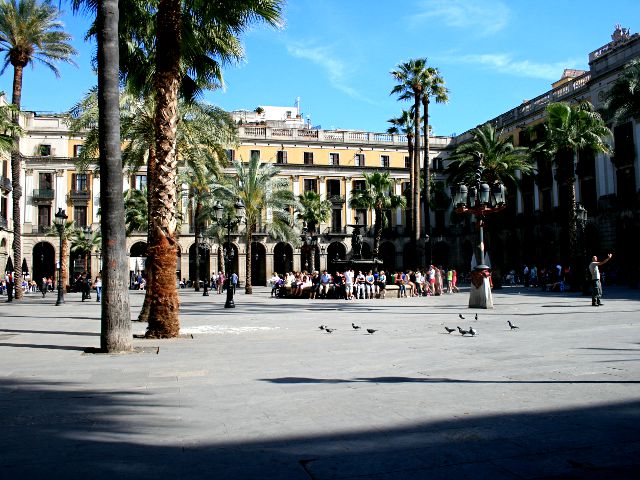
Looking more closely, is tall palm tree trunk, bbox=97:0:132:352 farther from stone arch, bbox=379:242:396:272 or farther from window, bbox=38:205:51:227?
stone arch, bbox=379:242:396:272

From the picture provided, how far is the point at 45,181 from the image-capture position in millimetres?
56719

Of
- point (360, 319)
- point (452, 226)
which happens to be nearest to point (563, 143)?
point (360, 319)

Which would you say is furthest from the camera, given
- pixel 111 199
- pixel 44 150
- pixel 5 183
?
pixel 44 150

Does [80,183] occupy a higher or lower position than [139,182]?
lower

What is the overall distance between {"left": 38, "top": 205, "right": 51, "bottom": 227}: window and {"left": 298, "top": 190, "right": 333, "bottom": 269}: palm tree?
79.4 feet

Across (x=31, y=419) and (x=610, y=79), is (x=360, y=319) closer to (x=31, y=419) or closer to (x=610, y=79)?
(x=31, y=419)

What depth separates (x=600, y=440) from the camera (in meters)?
4.59

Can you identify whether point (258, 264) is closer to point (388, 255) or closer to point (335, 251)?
point (335, 251)

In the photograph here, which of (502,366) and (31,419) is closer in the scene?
(31,419)

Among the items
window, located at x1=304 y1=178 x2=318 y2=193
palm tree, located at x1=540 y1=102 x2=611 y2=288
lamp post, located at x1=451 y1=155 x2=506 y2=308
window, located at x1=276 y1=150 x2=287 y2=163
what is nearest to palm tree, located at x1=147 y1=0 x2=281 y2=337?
lamp post, located at x1=451 y1=155 x2=506 y2=308

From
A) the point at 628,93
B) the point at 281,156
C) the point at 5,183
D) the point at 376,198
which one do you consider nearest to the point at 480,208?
the point at 628,93

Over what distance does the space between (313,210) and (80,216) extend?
23.0m

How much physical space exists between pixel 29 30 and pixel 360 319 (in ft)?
83.0

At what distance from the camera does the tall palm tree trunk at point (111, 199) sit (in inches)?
397
